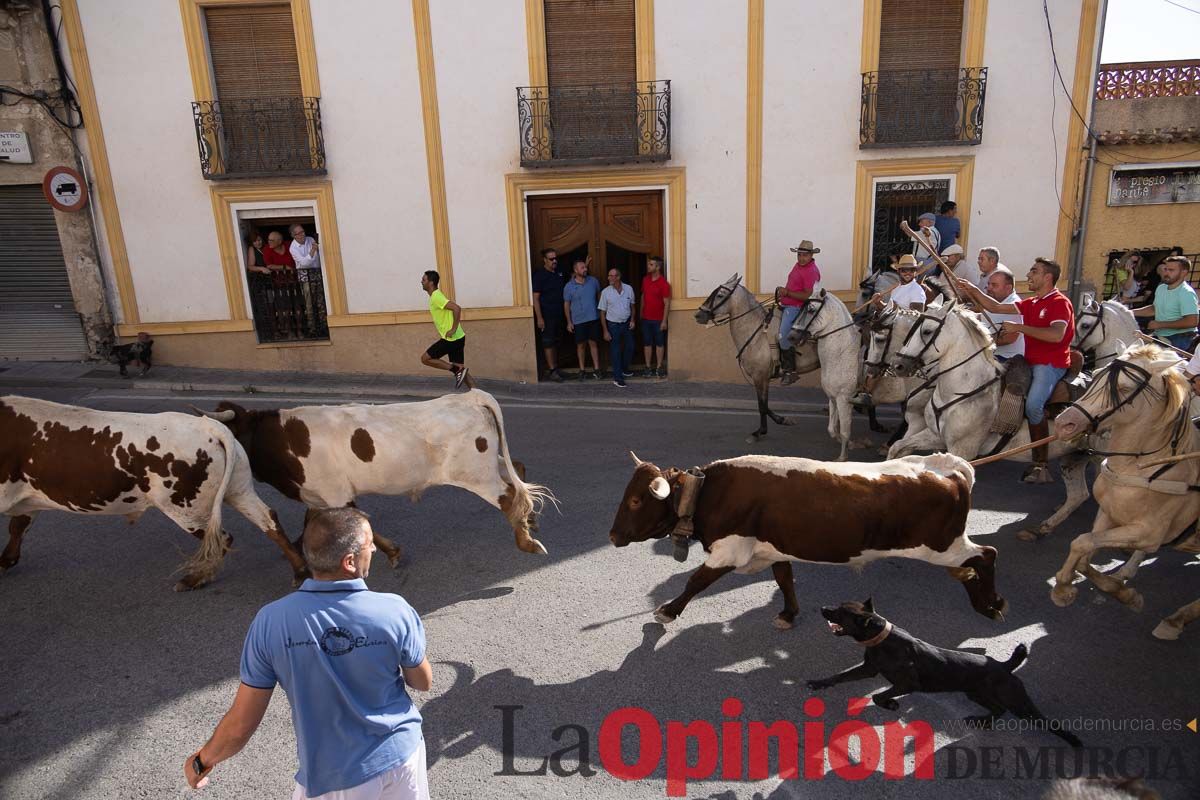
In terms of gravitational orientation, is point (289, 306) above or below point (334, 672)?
below

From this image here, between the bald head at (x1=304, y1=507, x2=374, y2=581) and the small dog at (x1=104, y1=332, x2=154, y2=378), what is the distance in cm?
1064

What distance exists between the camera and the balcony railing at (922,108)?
1095 cm

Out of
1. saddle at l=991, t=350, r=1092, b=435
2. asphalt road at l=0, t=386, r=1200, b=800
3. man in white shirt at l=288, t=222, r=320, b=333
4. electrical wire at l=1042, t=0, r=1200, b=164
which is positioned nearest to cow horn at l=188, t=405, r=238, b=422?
asphalt road at l=0, t=386, r=1200, b=800

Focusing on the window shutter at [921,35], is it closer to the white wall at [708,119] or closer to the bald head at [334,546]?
the white wall at [708,119]

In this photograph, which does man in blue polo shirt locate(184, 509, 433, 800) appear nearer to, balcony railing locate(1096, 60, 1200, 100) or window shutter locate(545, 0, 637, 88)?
window shutter locate(545, 0, 637, 88)

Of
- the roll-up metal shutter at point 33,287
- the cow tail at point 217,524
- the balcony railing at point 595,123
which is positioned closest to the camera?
the cow tail at point 217,524

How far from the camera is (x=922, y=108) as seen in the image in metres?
11.1

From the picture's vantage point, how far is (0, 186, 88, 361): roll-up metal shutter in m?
11.4

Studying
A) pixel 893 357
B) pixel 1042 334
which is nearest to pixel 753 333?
pixel 893 357

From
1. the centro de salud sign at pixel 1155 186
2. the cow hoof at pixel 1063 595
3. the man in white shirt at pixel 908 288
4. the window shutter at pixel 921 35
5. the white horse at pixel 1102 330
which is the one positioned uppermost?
the window shutter at pixel 921 35

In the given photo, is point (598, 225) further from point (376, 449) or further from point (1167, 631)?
point (1167, 631)

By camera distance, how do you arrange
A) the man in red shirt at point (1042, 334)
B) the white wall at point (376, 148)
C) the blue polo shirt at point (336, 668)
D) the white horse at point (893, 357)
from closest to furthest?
the blue polo shirt at point (336, 668), the man in red shirt at point (1042, 334), the white horse at point (893, 357), the white wall at point (376, 148)

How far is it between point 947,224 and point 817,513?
8.37 metres

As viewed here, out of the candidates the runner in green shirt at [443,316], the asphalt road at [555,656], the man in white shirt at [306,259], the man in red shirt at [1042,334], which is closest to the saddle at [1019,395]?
the man in red shirt at [1042,334]
